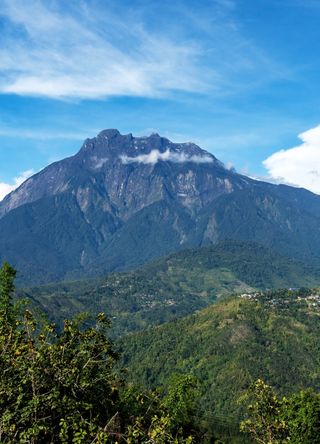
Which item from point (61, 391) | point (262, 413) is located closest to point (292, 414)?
point (262, 413)

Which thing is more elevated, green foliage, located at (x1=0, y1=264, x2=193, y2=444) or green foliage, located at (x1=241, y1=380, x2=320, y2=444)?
green foliage, located at (x1=0, y1=264, x2=193, y2=444)

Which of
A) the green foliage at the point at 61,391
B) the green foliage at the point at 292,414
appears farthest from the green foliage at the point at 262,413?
the green foliage at the point at 61,391

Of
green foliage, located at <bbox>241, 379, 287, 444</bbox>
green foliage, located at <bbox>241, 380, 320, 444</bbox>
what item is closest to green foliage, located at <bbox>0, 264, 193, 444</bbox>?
green foliage, located at <bbox>241, 379, 287, 444</bbox>

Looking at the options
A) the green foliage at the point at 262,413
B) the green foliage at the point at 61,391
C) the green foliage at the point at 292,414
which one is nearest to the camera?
the green foliage at the point at 61,391

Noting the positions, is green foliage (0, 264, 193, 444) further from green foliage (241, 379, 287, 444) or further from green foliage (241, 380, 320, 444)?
green foliage (241, 380, 320, 444)

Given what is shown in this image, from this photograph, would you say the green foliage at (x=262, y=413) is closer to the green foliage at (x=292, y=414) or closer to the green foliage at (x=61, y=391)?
the green foliage at (x=292, y=414)

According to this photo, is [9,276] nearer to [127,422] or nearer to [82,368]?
[127,422]

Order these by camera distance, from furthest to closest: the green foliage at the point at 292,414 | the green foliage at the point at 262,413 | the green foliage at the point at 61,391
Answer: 1. the green foliage at the point at 292,414
2. the green foliage at the point at 262,413
3. the green foliage at the point at 61,391

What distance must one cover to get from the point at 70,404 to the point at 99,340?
4640 millimetres

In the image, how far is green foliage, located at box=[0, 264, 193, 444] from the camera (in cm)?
1814

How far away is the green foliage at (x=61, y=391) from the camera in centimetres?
1814

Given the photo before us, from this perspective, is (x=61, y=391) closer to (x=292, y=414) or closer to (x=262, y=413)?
(x=262, y=413)

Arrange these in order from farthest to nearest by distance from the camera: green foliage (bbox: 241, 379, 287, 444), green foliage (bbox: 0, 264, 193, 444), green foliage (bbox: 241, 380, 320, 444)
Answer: green foliage (bbox: 241, 380, 320, 444)
green foliage (bbox: 241, 379, 287, 444)
green foliage (bbox: 0, 264, 193, 444)

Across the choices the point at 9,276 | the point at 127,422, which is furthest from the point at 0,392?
the point at 9,276
